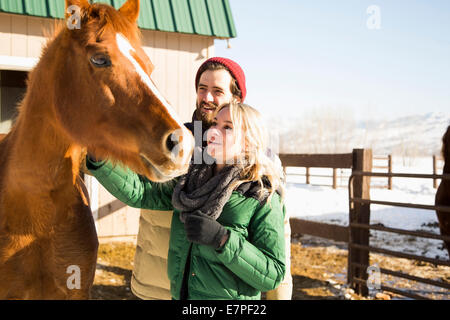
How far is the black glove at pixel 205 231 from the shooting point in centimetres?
179

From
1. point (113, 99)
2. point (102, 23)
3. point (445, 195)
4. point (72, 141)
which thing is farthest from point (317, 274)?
point (102, 23)

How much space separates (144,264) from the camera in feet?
8.09

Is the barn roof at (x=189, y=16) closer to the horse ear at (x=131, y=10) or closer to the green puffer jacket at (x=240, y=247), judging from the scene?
the horse ear at (x=131, y=10)

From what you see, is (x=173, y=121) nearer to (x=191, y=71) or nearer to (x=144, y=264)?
(x=144, y=264)

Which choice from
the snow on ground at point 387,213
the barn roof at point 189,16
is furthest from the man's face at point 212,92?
the barn roof at point 189,16

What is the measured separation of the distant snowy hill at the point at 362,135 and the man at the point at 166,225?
181ft

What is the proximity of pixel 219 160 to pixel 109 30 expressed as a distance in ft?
2.76

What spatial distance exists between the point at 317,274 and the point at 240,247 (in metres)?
4.74

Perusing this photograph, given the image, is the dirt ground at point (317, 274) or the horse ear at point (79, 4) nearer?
the horse ear at point (79, 4)

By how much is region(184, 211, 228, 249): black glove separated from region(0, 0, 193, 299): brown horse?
0.79 ft

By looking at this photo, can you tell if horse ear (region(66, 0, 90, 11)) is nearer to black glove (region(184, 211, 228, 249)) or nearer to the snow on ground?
black glove (region(184, 211, 228, 249))

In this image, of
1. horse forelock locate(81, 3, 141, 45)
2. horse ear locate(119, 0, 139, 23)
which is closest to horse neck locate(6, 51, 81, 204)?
horse forelock locate(81, 3, 141, 45)

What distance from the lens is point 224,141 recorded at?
82.1 inches
